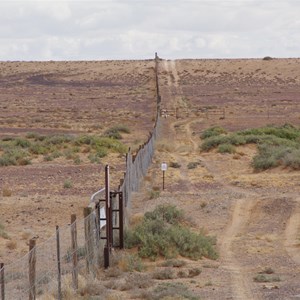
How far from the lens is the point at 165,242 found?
17.9m

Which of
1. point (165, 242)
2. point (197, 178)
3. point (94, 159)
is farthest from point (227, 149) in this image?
point (165, 242)

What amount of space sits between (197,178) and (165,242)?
596 inches

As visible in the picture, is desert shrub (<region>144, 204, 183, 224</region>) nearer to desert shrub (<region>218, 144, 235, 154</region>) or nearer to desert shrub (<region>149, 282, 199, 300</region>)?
desert shrub (<region>149, 282, 199, 300</region>)

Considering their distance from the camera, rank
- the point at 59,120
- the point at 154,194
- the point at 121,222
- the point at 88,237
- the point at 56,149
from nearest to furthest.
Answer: the point at 88,237 < the point at 121,222 < the point at 154,194 < the point at 56,149 < the point at 59,120

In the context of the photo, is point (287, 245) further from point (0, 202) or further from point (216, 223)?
point (0, 202)

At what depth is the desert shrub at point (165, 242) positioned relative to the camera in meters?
17.8

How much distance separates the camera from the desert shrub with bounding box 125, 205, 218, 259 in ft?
58.3

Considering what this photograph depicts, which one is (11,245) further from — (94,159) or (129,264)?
(94,159)

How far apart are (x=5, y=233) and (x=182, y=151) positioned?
80.6 ft

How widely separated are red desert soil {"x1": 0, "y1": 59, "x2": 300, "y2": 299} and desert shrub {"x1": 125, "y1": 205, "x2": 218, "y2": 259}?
47 cm

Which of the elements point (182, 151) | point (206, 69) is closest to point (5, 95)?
point (206, 69)

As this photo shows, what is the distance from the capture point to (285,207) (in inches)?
970

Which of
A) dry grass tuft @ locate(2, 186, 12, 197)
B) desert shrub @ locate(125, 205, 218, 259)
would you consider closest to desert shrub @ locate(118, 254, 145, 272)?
desert shrub @ locate(125, 205, 218, 259)

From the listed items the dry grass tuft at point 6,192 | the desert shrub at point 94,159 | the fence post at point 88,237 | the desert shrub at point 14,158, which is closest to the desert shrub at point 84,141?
the desert shrub at point 14,158
